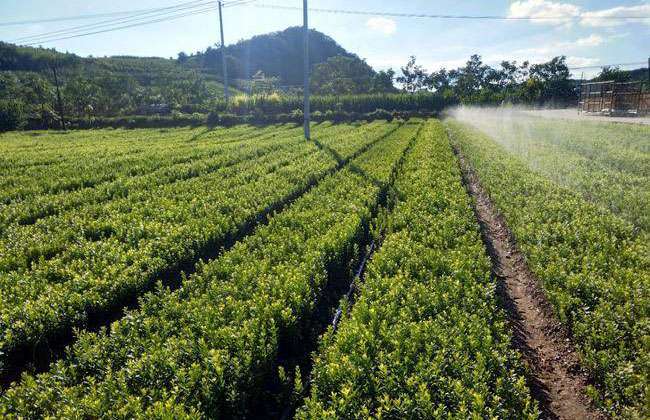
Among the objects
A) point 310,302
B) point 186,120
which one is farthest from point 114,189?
point 186,120

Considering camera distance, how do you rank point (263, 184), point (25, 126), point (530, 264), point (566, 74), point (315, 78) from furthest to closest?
point (315, 78)
point (566, 74)
point (25, 126)
point (263, 184)
point (530, 264)

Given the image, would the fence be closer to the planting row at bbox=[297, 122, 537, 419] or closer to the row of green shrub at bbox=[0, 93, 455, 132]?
the row of green shrub at bbox=[0, 93, 455, 132]

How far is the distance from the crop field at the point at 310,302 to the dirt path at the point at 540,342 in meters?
0.12

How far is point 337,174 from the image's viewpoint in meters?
17.2

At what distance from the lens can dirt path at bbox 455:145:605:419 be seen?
5594 millimetres

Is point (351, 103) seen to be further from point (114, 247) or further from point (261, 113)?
point (114, 247)

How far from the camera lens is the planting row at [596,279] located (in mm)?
5332

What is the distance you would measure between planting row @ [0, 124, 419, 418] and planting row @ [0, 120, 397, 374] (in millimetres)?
821

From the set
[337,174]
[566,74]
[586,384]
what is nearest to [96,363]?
[586,384]

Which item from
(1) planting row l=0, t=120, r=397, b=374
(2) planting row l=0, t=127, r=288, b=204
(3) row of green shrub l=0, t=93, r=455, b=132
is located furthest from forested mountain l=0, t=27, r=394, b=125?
(1) planting row l=0, t=120, r=397, b=374

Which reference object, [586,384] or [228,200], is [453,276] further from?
[228,200]

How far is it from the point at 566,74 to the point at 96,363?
11089cm

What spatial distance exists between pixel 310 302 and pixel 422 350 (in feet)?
7.34

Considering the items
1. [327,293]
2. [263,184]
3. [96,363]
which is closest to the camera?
→ [96,363]
